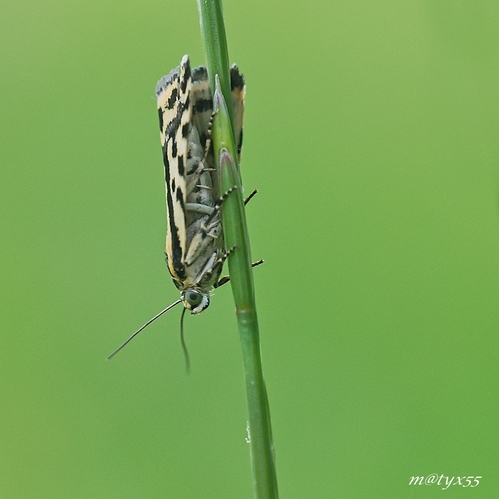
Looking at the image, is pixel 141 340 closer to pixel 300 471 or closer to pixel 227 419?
pixel 227 419

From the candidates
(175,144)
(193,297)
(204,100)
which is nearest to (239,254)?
(204,100)

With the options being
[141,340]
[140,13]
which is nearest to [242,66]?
[140,13]

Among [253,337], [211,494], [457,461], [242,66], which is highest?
[242,66]

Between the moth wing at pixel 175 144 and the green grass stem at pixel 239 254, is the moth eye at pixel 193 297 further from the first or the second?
the green grass stem at pixel 239 254

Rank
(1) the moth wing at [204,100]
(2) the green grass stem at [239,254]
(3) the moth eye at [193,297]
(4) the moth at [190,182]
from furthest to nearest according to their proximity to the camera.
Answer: (3) the moth eye at [193,297] < (4) the moth at [190,182] < (1) the moth wing at [204,100] < (2) the green grass stem at [239,254]

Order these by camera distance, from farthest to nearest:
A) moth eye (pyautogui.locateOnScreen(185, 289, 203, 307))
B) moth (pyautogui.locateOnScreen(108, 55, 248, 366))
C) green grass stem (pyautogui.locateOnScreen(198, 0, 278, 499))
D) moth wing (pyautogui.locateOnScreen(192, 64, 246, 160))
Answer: moth eye (pyautogui.locateOnScreen(185, 289, 203, 307)), moth (pyautogui.locateOnScreen(108, 55, 248, 366)), moth wing (pyautogui.locateOnScreen(192, 64, 246, 160)), green grass stem (pyautogui.locateOnScreen(198, 0, 278, 499))

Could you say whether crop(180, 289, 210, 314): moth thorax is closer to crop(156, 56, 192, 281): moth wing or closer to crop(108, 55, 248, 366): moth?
crop(108, 55, 248, 366): moth

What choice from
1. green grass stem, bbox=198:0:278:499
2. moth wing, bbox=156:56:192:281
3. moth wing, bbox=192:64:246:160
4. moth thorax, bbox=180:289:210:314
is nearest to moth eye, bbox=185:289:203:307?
moth thorax, bbox=180:289:210:314

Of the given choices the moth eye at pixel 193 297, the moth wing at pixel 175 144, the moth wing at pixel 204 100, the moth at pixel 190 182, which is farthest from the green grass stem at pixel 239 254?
the moth eye at pixel 193 297
